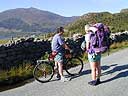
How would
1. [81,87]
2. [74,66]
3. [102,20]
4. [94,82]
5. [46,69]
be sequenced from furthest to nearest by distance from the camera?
[102,20] < [74,66] < [46,69] < [94,82] < [81,87]

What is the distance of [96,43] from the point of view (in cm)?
1241

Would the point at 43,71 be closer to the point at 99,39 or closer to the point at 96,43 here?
the point at 96,43

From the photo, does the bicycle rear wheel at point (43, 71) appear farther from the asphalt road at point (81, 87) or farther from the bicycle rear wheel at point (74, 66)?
the bicycle rear wheel at point (74, 66)

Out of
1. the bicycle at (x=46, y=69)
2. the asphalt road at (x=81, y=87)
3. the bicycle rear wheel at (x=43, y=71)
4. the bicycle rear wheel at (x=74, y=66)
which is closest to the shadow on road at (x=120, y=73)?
the asphalt road at (x=81, y=87)

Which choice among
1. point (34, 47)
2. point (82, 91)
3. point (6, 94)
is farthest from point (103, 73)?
point (34, 47)

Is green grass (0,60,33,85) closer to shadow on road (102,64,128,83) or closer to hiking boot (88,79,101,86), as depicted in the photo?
shadow on road (102,64,128,83)

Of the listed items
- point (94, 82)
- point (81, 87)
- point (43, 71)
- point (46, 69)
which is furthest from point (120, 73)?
point (43, 71)

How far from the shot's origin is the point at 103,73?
562 inches

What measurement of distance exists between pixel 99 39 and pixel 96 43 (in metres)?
0.15

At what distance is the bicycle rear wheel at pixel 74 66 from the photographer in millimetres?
14300

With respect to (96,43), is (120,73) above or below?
below

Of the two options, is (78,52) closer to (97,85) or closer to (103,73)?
(103,73)

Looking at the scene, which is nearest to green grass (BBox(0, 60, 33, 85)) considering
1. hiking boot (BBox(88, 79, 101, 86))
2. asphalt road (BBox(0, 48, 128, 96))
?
asphalt road (BBox(0, 48, 128, 96))

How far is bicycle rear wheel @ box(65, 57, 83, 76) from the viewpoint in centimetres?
1430
